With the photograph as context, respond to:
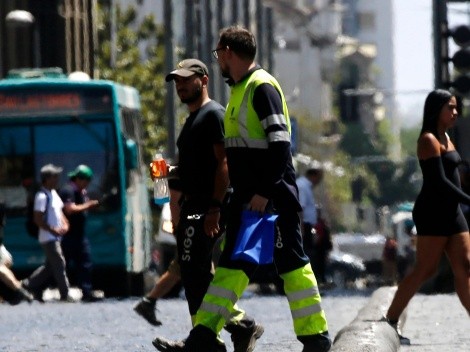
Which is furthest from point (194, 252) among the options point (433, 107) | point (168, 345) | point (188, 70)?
point (433, 107)

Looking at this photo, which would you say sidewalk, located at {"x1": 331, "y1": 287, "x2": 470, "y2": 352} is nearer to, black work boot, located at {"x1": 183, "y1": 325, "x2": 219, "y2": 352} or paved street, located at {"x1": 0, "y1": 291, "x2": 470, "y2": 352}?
paved street, located at {"x1": 0, "y1": 291, "x2": 470, "y2": 352}

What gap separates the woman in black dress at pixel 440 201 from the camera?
1405 centimetres

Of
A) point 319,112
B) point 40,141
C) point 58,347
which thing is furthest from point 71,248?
point 319,112

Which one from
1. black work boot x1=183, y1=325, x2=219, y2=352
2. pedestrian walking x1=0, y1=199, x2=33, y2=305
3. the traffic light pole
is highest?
the traffic light pole

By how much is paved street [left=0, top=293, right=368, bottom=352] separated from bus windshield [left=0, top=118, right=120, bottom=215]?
502cm

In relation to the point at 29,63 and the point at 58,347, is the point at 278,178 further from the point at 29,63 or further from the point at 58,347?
the point at 29,63

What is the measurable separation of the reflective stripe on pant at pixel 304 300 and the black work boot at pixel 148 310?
5.57 metres

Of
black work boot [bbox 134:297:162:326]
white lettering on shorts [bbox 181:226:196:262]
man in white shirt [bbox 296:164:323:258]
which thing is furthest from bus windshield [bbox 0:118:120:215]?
white lettering on shorts [bbox 181:226:196:262]

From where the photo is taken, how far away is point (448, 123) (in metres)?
14.1

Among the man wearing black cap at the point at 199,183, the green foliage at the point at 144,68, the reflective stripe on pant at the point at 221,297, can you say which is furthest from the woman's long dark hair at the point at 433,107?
the green foliage at the point at 144,68

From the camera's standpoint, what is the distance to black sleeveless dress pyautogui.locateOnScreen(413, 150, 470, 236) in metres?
14.0

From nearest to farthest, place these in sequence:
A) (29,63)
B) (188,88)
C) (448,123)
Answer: (188,88), (448,123), (29,63)

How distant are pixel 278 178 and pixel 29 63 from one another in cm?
4131

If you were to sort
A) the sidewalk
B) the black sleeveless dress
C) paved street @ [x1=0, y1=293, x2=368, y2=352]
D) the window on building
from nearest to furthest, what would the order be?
the sidewalk, the black sleeveless dress, paved street @ [x1=0, y1=293, x2=368, y2=352], the window on building
